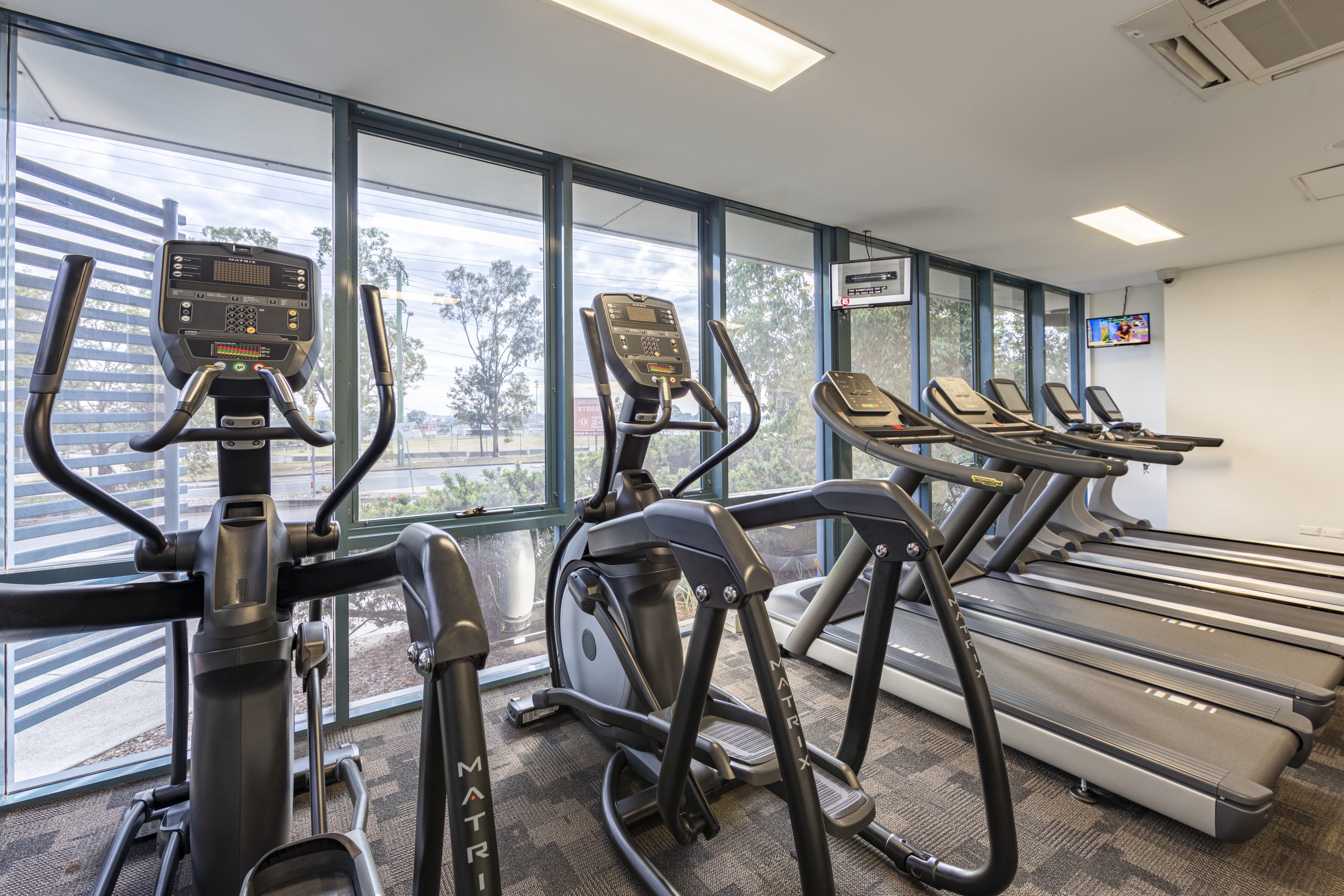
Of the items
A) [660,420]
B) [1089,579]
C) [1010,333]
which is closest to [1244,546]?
[1089,579]

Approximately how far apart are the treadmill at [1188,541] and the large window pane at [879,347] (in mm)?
1764

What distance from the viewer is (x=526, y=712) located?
2.55 m

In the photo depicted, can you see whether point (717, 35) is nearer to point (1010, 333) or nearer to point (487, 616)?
point (487, 616)

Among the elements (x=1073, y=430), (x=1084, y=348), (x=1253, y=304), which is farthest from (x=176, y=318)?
(x=1084, y=348)

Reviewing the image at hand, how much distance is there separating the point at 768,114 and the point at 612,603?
230 centimetres

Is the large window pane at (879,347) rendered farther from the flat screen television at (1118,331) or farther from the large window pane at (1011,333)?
the flat screen television at (1118,331)

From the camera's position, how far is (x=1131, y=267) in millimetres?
5930

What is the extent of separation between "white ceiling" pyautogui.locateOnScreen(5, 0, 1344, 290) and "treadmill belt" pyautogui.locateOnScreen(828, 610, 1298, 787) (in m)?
2.45

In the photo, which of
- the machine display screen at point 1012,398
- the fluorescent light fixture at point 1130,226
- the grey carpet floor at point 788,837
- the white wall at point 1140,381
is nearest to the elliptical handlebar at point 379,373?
the grey carpet floor at point 788,837

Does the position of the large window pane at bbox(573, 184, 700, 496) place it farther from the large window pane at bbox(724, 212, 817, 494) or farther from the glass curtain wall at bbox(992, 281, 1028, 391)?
the glass curtain wall at bbox(992, 281, 1028, 391)

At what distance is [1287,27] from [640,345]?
258 cm

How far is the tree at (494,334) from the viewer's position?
3.05 metres

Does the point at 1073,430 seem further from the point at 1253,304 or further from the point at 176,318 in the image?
the point at 176,318

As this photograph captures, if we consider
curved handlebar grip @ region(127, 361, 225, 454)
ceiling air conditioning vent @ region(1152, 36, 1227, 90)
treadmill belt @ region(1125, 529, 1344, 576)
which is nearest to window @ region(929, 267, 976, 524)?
treadmill belt @ region(1125, 529, 1344, 576)
